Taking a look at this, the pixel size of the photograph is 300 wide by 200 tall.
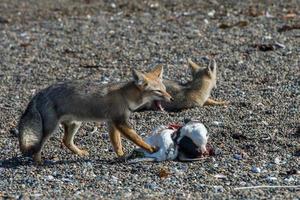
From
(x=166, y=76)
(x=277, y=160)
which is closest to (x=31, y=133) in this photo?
(x=277, y=160)

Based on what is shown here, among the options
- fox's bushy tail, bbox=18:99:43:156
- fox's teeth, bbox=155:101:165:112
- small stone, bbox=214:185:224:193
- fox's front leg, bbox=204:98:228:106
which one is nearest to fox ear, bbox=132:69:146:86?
fox's bushy tail, bbox=18:99:43:156

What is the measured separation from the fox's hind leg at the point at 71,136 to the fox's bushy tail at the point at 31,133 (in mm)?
430

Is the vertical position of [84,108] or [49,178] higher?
[84,108]

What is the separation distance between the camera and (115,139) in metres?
9.67

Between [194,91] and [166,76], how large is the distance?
5.50ft

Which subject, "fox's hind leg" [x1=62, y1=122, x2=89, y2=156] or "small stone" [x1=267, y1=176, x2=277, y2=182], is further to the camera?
"fox's hind leg" [x1=62, y1=122, x2=89, y2=156]

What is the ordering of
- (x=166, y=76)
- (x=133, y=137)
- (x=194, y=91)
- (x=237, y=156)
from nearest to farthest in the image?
(x=237, y=156)
(x=133, y=137)
(x=194, y=91)
(x=166, y=76)

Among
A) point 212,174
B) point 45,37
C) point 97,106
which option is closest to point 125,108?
point 97,106

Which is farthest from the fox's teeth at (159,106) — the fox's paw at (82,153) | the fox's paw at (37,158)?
→ the fox's paw at (37,158)

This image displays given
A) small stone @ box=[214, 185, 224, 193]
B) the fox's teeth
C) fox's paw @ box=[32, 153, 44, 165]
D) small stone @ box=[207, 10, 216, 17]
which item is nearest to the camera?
small stone @ box=[214, 185, 224, 193]

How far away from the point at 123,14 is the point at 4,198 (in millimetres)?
11674

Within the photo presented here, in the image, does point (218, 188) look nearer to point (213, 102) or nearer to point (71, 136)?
point (71, 136)

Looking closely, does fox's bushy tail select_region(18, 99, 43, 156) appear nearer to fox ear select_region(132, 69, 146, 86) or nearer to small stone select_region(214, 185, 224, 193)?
fox ear select_region(132, 69, 146, 86)

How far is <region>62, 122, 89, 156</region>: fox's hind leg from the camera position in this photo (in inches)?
391
